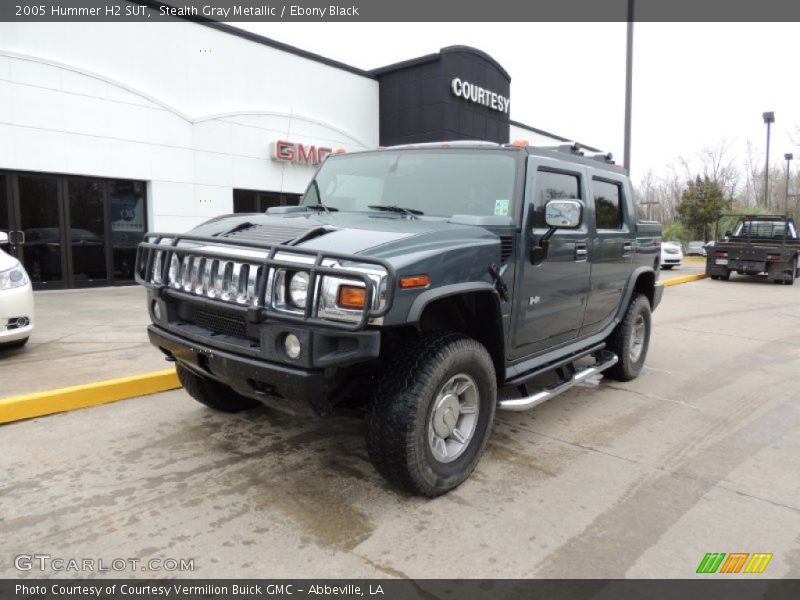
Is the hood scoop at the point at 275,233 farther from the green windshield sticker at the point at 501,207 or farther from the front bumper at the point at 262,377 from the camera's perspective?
the green windshield sticker at the point at 501,207

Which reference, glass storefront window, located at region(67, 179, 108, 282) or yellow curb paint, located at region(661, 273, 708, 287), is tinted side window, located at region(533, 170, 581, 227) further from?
yellow curb paint, located at region(661, 273, 708, 287)

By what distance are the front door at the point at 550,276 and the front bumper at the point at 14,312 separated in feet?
15.2

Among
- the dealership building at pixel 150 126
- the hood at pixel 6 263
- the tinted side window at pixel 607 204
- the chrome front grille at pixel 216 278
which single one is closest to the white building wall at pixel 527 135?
the dealership building at pixel 150 126

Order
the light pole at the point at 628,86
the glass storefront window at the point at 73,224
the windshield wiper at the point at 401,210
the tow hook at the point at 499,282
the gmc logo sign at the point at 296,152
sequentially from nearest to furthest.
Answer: the tow hook at the point at 499,282
the windshield wiper at the point at 401,210
the glass storefront window at the point at 73,224
the light pole at the point at 628,86
the gmc logo sign at the point at 296,152

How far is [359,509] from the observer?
2.95 metres

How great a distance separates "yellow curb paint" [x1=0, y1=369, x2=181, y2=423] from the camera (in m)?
4.07

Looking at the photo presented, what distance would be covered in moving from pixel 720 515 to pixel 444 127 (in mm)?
14565

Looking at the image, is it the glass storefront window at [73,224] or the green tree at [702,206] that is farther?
the green tree at [702,206]

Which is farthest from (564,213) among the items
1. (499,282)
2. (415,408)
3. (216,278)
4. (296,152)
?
(296,152)

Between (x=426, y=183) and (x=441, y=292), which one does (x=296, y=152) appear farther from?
(x=441, y=292)

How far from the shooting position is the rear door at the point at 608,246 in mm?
4594

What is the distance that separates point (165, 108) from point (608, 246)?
10707mm

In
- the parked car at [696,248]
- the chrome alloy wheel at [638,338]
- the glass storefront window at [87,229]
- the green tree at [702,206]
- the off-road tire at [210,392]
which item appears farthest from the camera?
the green tree at [702,206]

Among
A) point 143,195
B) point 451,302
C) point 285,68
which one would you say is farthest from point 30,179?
point 451,302
